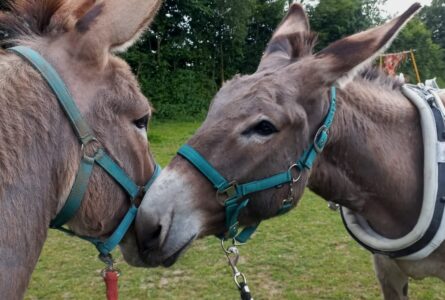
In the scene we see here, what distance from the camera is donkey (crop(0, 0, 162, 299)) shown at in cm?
155

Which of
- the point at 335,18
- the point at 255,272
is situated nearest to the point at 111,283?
the point at 255,272

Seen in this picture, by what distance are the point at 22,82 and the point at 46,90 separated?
9cm

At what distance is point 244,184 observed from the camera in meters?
2.07

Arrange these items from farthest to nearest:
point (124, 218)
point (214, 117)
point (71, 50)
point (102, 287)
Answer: point (102, 287) → point (214, 117) → point (124, 218) → point (71, 50)

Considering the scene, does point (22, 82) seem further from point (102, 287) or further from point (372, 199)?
point (102, 287)

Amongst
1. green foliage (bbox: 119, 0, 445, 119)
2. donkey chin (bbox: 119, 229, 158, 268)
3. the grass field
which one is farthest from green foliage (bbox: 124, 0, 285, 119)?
donkey chin (bbox: 119, 229, 158, 268)

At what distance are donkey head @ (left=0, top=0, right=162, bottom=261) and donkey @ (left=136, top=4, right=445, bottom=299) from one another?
23 cm

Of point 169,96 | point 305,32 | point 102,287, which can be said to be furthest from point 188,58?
point 305,32

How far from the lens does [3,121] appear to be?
61.3 inches

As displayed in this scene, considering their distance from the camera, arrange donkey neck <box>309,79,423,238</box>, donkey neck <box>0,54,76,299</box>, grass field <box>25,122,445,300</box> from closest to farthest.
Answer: donkey neck <box>0,54,76,299</box> < donkey neck <box>309,79,423,238</box> < grass field <box>25,122,445,300</box>

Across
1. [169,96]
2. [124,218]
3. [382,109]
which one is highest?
[382,109]

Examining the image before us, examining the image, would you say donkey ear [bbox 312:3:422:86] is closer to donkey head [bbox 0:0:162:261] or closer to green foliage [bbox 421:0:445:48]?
donkey head [bbox 0:0:162:261]

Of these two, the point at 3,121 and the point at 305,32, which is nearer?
the point at 3,121

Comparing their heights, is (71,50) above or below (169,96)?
above
